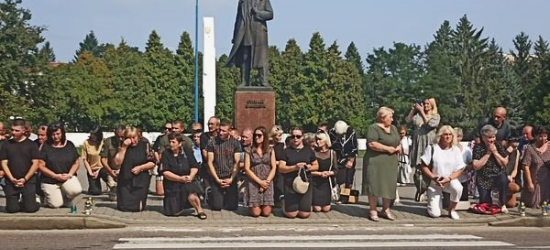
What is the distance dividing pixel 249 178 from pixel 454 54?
76.3m

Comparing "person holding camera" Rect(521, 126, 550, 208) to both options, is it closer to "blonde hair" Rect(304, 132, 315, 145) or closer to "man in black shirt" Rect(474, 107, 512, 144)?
"man in black shirt" Rect(474, 107, 512, 144)

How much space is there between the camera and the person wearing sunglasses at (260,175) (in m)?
13.5

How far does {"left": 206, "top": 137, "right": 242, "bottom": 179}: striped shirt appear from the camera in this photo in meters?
14.2

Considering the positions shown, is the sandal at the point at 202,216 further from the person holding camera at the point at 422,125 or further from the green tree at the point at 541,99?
the green tree at the point at 541,99

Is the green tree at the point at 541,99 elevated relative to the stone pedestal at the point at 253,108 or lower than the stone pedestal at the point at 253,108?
elevated

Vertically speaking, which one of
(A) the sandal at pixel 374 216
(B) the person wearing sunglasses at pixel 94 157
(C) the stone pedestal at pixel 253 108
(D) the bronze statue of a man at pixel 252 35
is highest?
(D) the bronze statue of a man at pixel 252 35

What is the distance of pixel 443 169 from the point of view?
1346 centimetres

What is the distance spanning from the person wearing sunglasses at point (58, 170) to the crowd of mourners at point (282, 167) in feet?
0.05

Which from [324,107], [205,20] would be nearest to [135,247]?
[205,20]

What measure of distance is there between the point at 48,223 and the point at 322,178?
4.44 m

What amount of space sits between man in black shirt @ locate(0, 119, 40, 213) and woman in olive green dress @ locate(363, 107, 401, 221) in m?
5.20

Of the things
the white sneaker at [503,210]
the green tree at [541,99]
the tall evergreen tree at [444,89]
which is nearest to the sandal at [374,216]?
the white sneaker at [503,210]

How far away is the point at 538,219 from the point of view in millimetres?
13148

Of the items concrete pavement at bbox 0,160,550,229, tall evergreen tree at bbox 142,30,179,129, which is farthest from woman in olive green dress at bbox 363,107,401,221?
tall evergreen tree at bbox 142,30,179,129
